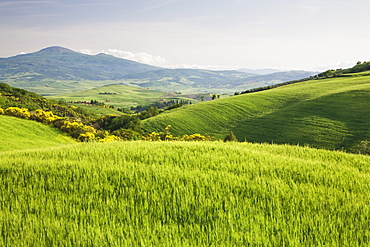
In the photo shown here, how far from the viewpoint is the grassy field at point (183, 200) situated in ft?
14.8

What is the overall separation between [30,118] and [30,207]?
60.0 metres

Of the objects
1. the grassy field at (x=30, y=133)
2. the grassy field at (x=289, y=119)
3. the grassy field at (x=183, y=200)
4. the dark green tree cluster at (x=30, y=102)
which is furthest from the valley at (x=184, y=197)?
the dark green tree cluster at (x=30, y=102)

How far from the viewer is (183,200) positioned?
18.1 ft

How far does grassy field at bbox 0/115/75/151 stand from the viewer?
35.9 meters

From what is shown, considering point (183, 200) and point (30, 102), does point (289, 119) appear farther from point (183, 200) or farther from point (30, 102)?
point (30, 102)

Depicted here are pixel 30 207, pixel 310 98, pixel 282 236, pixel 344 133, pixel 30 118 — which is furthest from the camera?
pixel 310 98

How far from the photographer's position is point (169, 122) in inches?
3593

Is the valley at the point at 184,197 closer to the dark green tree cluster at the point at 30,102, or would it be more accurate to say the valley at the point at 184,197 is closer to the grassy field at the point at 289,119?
the grassy field at the point at 289,119

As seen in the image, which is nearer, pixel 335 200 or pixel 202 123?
pixel 335 200

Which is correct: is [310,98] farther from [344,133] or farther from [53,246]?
[53,246]

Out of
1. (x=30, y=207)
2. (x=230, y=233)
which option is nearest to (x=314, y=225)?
(x=230, y=233)

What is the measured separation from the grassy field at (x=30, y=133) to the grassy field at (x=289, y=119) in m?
36.3

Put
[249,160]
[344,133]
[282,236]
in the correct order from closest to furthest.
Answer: [282,236] → [249,160] → [344,133]

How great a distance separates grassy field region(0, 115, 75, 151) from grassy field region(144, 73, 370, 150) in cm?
3627
